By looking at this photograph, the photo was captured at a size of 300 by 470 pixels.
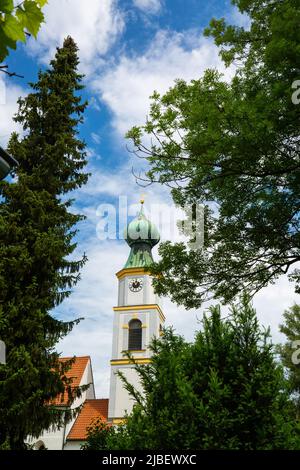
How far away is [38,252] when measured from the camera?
42.4ft

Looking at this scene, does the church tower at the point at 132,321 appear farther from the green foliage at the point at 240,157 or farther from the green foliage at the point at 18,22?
the green foliage at the point at 18,22

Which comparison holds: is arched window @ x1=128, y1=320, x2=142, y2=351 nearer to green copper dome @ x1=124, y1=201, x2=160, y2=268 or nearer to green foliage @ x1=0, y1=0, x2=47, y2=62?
green copper dome @ x1=124, y1=201, x2=160, y2=268

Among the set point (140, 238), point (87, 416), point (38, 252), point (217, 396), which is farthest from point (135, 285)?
point (217, 396)

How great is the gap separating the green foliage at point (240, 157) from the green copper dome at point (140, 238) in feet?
110

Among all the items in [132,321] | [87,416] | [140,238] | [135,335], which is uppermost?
[140,238]

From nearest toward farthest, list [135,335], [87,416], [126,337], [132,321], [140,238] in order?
[87,416]
[126,337]
[135,335]
[132,321]
[140,238]

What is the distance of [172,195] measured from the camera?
30.6 feet

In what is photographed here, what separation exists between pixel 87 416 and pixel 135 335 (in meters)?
7.39

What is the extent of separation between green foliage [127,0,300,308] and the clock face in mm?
31745

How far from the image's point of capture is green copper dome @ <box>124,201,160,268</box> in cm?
4381

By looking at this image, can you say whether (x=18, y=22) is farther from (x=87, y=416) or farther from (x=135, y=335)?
(x=135, y=335)

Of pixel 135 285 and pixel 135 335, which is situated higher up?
pixel 135 285

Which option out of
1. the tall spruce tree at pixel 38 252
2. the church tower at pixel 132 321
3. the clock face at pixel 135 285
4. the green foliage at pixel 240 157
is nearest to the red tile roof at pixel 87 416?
the church tower at pixel 132 321
